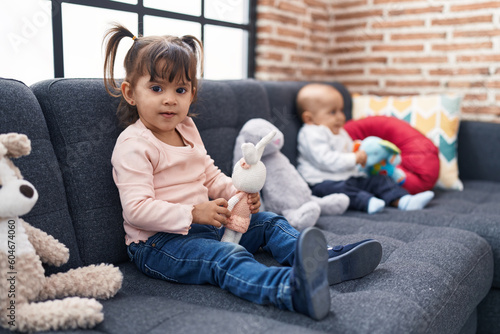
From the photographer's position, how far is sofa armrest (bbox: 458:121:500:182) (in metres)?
2.50

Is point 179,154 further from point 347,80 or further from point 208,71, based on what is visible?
point 347,80

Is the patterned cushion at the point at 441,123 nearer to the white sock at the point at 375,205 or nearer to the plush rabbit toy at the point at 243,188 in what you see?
the white sock at the point at 375,205

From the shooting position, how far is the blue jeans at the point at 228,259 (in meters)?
1.06

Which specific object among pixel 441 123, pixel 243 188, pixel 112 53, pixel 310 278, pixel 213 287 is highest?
pixel 112 53

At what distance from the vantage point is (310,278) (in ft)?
3.18

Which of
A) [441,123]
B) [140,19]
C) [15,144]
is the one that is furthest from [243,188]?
[441,123]

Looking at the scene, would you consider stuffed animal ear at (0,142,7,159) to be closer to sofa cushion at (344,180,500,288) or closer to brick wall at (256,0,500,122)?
sofa cushion at (344,180,500,288)

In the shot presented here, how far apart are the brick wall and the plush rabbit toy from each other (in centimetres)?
155

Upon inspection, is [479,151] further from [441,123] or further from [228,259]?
[228,259]

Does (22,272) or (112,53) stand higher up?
(112,53)

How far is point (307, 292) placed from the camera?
964 mm

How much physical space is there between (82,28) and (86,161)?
0.81m

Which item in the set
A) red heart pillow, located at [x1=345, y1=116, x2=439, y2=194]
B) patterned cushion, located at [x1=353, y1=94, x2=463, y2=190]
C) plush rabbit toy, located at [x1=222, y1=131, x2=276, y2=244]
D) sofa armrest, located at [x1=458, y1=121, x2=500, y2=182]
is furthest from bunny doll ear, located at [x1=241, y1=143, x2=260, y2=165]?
sofa armrest, located at [x1=458, y1=121, x2=500, y2=182]

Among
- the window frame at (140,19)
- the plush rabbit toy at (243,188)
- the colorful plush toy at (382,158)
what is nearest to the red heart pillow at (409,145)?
the colorful plush toy at (382,158)
